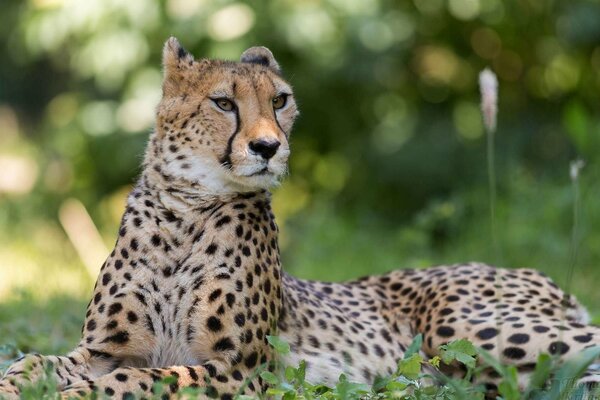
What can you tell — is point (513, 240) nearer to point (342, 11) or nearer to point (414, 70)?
point (342, 11)

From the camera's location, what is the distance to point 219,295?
400cm

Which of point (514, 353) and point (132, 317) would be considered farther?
point (514, 353)

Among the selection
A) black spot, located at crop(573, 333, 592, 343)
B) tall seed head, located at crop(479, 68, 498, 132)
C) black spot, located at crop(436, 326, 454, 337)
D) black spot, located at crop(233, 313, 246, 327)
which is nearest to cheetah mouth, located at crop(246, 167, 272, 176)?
black spot, located at crop(233, 313, 246, 327)

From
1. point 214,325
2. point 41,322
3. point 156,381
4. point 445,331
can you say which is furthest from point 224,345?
point 41,322

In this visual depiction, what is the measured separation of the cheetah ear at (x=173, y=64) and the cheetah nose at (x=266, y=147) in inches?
23.1

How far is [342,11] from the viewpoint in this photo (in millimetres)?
8828

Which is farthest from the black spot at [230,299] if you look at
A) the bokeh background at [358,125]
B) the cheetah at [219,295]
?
the bokeh background at [358,125]

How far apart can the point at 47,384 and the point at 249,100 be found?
1.39m

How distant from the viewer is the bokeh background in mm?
8414

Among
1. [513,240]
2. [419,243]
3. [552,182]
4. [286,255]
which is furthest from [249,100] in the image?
[552,182]

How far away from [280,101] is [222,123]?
0.30 meters

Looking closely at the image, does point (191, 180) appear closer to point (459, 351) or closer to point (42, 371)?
point (42, 371)

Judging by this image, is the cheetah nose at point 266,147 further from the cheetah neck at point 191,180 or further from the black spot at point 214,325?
the black spot at point 214,325

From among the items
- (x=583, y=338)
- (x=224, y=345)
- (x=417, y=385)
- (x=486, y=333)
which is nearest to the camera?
(x=417, y=385)
